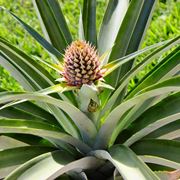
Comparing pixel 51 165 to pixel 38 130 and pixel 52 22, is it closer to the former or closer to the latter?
pixel 38 130

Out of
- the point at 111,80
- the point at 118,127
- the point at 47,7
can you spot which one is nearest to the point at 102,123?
the point at 118,127

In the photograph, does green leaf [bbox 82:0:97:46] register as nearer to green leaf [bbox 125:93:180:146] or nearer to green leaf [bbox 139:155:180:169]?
green leaf [bbox 125:93:180:146]

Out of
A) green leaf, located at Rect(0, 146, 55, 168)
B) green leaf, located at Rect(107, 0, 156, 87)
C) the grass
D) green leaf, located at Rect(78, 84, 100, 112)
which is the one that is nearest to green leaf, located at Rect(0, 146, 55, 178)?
green leaf, located at Rect(0, 146, 55, 168)

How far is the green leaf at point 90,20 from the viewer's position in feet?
5.41

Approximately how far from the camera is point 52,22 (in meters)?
1.62

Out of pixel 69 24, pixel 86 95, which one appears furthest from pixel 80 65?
pixel 69 24

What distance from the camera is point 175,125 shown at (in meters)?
1.49

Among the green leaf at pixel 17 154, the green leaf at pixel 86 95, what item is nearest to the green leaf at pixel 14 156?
the green leaf at pixel 17 154

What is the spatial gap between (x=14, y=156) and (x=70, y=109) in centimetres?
23

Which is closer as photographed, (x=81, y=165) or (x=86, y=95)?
(x=86, y=95)

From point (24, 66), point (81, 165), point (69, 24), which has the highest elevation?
point (69, 24)

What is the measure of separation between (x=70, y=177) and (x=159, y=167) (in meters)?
0.27

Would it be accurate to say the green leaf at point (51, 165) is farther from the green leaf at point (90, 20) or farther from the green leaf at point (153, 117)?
the green leaf at point (90, 20)

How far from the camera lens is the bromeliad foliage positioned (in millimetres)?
1309
